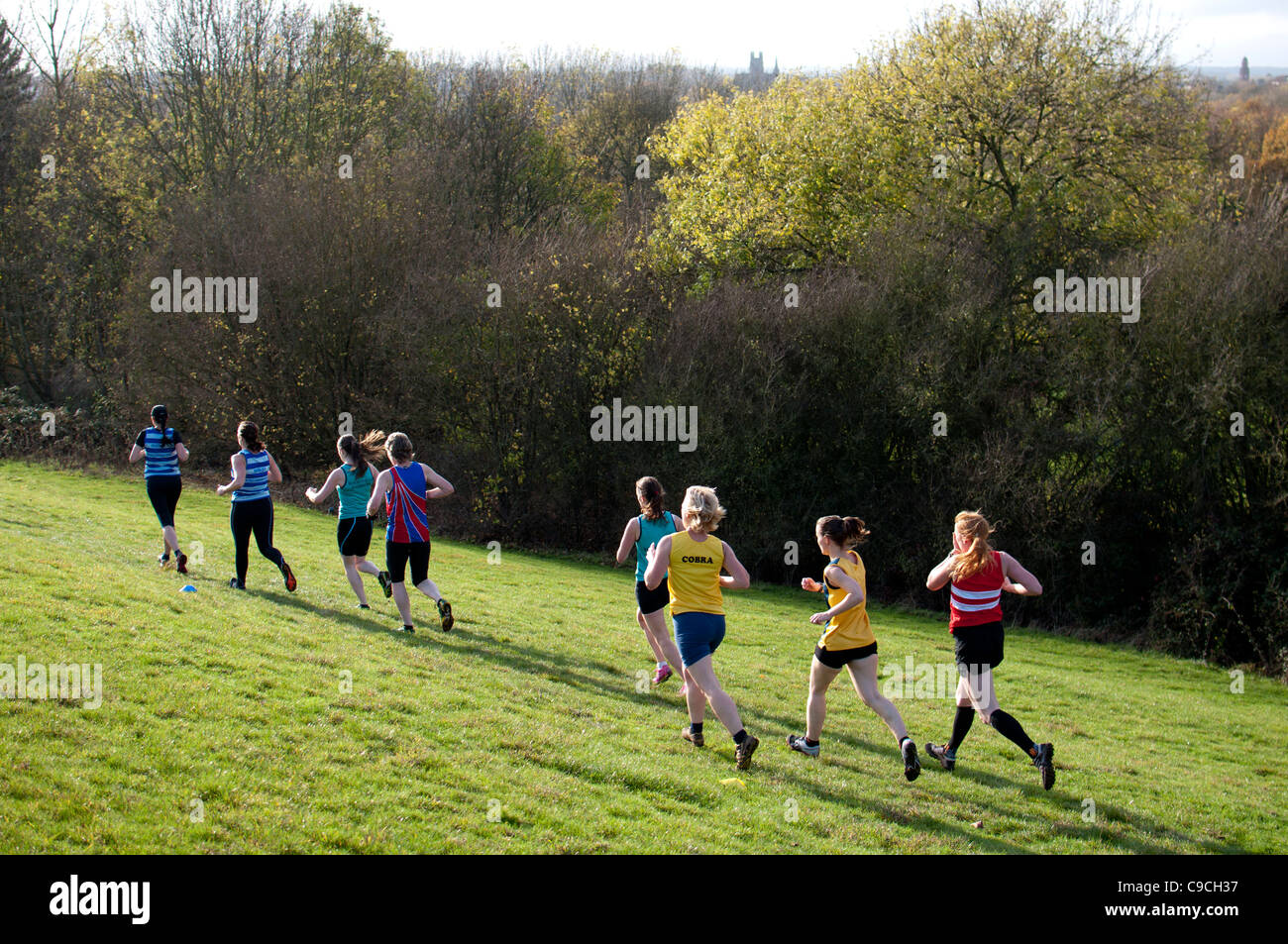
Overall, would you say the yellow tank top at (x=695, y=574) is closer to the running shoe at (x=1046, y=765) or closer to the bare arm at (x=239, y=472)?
the running shoe at (x=1046, y=765)

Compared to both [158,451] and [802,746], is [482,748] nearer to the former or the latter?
[802,746]

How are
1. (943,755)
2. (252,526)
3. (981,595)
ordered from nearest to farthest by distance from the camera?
(981,595) → (943,755) → (252,526)

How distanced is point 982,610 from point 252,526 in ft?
27.0

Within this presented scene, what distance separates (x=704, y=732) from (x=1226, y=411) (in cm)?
1509

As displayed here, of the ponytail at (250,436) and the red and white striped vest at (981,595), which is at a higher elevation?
the ponytail at (250,436)

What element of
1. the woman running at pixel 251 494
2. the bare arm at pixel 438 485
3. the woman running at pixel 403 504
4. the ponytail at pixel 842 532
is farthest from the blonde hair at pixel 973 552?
the woman running at pixel 251 494

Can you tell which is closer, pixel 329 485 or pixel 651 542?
pixel 651 542

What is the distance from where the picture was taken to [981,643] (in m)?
7.61

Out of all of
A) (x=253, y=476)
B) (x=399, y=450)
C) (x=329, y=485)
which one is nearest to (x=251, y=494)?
(x=253, y=476)

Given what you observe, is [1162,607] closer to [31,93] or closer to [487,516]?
[487,516]

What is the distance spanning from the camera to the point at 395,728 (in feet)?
23.8

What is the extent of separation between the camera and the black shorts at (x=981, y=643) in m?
7.61

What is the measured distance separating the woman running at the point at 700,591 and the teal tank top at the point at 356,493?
4.79 metres

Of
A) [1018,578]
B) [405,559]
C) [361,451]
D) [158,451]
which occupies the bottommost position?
[405,559]
